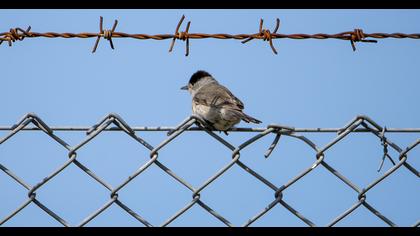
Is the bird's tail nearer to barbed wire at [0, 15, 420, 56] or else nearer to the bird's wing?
the bird's wing

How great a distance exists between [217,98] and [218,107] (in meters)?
0.38

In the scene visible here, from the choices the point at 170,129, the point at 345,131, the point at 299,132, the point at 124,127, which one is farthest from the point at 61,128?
the point at 345,131

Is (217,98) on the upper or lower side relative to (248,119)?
upper

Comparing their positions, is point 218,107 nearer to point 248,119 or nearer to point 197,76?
point 248,119

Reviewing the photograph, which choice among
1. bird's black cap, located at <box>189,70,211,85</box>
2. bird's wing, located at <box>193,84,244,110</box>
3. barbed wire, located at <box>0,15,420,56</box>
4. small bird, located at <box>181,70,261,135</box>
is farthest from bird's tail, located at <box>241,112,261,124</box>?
bird's black cap, located at <box>189,70,211,85</box>

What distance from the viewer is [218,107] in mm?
5637

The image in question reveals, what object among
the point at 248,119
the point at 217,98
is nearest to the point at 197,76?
the point at 217,98

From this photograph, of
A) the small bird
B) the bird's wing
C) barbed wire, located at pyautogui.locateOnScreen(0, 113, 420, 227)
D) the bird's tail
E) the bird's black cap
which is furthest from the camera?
the bird's black cap

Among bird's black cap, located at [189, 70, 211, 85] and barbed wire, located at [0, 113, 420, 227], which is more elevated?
bird's black cap, located at [189, 70, 211, 85]

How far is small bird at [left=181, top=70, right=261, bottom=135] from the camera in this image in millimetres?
5496
